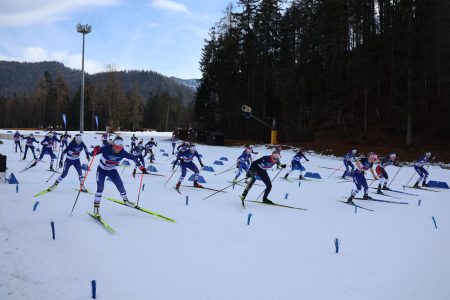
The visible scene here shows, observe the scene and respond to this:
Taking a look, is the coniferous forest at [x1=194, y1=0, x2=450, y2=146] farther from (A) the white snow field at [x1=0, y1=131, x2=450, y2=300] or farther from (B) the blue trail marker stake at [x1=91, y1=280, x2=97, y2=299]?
(B) the blue trail marker stake at [x1=91, y1=280, x2=97, y2=299]

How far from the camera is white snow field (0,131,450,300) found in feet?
16.6

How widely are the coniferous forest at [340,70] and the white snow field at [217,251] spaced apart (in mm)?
20767

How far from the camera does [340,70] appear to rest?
3484 cm

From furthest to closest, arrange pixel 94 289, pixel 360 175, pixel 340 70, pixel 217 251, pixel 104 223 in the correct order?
pixel 340 70 < pixel 360 175 < pixel 104 223 < pixel 217 251 < pixel 94 289

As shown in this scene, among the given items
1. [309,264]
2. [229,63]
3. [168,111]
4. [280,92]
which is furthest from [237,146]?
[168,111]

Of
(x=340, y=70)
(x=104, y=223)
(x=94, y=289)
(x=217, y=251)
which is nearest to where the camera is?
(x=94, y=289)

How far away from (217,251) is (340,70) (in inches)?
1267

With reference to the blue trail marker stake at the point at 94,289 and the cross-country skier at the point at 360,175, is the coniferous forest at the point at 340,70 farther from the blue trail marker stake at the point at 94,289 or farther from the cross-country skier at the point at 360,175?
the blue trail marker stake at the point at 94,289

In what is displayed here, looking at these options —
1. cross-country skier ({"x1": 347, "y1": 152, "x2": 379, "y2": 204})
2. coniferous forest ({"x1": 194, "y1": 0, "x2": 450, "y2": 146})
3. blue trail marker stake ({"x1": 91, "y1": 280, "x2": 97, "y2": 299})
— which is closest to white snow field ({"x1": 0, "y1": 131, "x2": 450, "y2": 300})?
blue trail marker stake ({"x1": 91, "y1": 280, "x2": 97, "y2": 299})

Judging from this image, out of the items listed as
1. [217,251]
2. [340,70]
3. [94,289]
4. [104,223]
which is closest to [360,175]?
[217,251]

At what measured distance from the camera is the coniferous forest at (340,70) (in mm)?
28219

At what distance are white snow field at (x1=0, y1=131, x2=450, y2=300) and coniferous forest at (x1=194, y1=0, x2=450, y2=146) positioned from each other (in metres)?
20.8

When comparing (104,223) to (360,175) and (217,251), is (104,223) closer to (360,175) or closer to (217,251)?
(217,251)

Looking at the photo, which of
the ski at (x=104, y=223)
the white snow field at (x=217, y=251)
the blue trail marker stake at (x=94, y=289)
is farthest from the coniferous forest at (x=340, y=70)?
the blue trail marker stake at (x=94, y=289)
